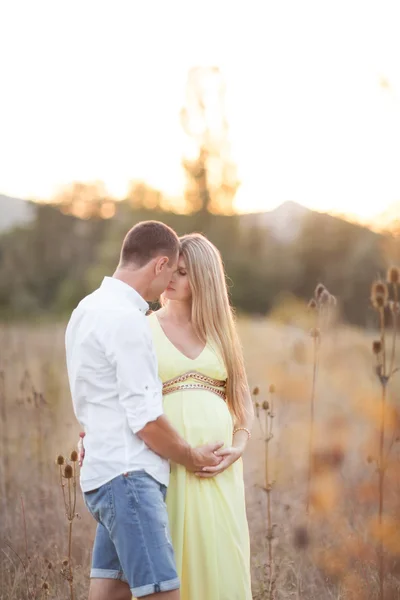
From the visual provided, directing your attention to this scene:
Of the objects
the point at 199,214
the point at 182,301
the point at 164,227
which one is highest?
the point at 199,214

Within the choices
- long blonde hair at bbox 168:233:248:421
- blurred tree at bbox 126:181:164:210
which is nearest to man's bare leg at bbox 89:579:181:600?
long blonde hair at bbox 168:233:248:421

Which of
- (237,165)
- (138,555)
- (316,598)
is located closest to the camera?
(138,555)

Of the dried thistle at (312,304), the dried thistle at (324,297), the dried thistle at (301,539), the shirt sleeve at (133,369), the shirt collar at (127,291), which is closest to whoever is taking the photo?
the shirt sleeve at (133,369)

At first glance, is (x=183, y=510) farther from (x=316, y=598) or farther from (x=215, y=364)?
(x=316, y=598)

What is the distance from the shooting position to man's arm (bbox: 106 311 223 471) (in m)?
2.56

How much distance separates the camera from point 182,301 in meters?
3.58

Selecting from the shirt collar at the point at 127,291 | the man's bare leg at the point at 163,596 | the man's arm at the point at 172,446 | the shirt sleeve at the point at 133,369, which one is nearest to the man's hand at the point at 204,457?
the man's arm at the point at 172,446

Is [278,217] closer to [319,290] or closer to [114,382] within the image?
[319,290]

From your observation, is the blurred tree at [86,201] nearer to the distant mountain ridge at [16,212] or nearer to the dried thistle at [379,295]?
the distant mountain ridge at [16,212]

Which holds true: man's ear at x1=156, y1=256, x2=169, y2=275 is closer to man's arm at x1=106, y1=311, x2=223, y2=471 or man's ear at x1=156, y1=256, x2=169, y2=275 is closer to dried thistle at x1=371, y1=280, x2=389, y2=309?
man's arm at x1=106, y1=311, x2=223, y2=471

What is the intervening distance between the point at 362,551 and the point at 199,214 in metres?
27.1

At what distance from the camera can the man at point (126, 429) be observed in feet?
8.41

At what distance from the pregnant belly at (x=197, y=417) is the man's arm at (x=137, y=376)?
0.52 metres

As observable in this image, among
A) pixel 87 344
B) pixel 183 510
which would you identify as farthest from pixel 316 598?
pixel 87 344
